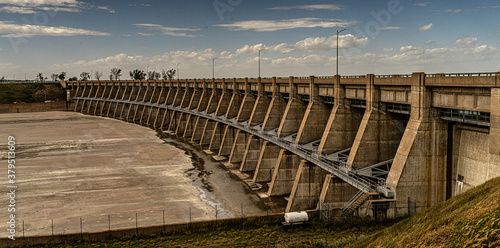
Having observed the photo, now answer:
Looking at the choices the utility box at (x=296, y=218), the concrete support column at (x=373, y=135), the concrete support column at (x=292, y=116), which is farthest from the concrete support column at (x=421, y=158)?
the concrete support column at (x=292, y=116)

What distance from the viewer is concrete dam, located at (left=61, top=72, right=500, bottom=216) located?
2328 cm

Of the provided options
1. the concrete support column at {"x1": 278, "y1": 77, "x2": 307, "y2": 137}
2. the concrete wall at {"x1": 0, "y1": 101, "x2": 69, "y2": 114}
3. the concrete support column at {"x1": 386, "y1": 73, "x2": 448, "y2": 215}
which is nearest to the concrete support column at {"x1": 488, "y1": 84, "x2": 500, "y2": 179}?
the concrete support column at {"x1": 386, "y1": 73, "x2": 448, "y2": 215}

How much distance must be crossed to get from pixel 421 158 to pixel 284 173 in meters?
16.1

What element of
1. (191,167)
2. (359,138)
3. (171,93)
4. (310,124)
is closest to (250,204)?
(310,124)

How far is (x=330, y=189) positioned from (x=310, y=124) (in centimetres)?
974

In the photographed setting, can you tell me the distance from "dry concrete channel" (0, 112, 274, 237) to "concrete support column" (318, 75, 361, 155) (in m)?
7.22

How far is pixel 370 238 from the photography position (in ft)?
70.2

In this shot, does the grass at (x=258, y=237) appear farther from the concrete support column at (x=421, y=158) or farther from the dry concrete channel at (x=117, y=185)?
the dry concrete channel at (x=117, y=185)

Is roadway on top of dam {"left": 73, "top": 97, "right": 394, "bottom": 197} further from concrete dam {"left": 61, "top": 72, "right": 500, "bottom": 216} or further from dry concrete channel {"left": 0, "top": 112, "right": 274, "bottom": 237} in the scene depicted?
dry concrete channel {"left": 0, "top": 112, "right": 274, "bottom": 237}

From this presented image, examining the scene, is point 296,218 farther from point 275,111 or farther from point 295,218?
point 275,111

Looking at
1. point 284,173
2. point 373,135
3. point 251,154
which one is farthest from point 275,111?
point 373,135

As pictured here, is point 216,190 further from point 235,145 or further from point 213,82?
point 213,82

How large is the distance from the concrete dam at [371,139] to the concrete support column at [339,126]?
0.27 ft

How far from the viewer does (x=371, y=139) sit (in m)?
30.1
